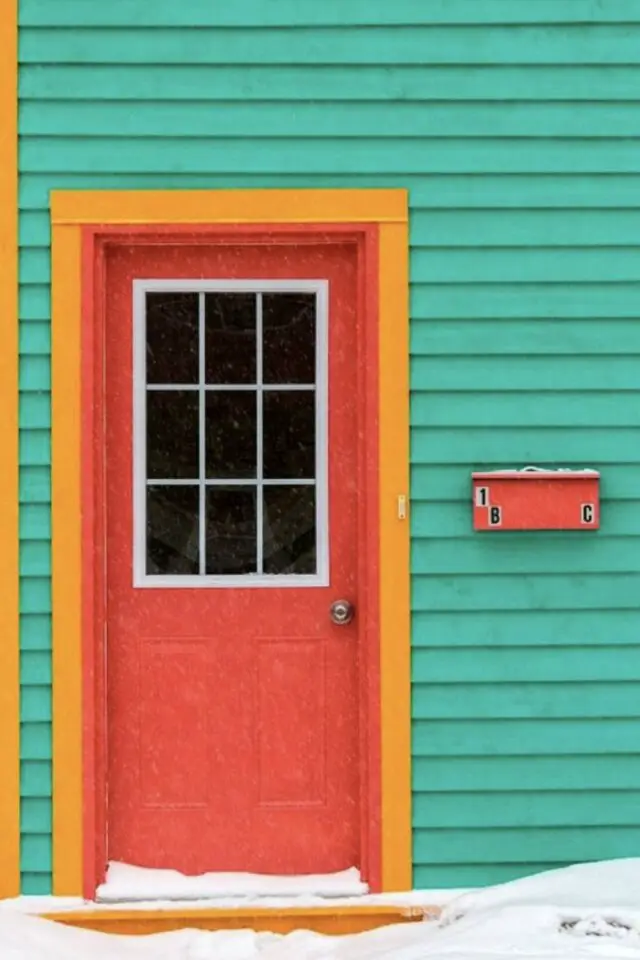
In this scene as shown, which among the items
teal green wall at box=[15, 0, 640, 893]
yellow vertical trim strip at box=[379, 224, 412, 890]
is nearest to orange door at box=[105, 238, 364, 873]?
yellow vertical trim strip at box=[379, 224, 412, 890]

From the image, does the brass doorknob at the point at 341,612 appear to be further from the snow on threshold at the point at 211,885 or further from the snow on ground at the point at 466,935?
the snow on ground at the point at 466,935

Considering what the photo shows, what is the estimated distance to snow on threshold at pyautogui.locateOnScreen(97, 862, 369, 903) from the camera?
4797 millimetres

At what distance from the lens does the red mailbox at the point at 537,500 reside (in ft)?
15.7

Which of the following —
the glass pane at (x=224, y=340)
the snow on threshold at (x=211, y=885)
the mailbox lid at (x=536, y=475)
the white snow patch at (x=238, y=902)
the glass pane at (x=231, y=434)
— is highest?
the glass pane at (x=224, y=340)

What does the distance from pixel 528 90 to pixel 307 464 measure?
157 centimetres

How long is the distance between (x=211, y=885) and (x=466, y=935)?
104 cm

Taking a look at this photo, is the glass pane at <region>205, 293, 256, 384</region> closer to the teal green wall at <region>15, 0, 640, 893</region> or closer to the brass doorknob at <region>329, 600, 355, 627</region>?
the teal green wall at <region>15, 0, 640, 893</region>

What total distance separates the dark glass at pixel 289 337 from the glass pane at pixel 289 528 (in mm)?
425

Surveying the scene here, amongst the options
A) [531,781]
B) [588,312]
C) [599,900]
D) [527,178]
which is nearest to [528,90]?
[527,178]

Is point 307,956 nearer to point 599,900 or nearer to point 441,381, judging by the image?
point 599,900

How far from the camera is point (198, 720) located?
16.1 feet

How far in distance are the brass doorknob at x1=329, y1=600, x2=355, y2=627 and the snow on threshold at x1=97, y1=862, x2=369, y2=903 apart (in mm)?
917

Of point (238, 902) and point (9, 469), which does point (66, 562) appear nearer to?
point (9, 469)

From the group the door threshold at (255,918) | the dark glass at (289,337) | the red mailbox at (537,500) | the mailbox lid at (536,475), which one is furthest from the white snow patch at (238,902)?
the dark glass at (289,337)
